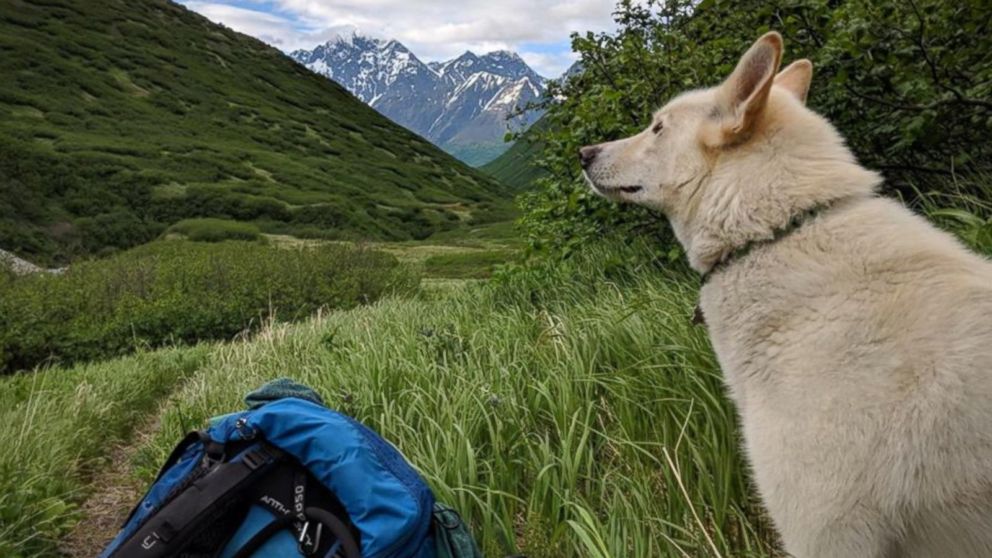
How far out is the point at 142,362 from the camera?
28.7 feet

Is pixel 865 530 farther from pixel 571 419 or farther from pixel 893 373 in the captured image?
pixel 571 419

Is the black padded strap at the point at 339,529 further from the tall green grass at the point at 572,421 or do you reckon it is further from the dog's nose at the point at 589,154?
the dog's nose at the point at 589,154

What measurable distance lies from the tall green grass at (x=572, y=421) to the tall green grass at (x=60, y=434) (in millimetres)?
580

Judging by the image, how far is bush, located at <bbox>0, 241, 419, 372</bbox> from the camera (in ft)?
39.8

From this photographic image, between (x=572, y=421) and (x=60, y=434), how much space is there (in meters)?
4.26

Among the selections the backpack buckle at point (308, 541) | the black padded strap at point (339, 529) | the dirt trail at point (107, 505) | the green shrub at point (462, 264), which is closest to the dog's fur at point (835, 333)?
the black padded strap at point (339, 529)

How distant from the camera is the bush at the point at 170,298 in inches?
478

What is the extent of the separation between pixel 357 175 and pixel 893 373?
6815 centimetres

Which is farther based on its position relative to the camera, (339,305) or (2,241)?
(2,241)

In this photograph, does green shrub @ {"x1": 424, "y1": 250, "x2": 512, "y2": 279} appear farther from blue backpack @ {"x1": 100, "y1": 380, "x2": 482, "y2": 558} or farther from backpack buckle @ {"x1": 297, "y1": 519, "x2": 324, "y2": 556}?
backpack buckle @ {"x1": 297, "y1": 519, "x2": 324, "y2": 556}

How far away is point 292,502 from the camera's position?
2201 millimetres

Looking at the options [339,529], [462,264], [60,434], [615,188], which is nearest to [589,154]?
[615,188]

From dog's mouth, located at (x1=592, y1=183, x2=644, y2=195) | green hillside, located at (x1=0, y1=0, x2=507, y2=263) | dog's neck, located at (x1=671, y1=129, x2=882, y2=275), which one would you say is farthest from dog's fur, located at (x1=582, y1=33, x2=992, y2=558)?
green hillside, located at (x1=0, y1=0, x2=507, y2=263)

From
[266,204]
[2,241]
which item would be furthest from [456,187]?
[2,241]
